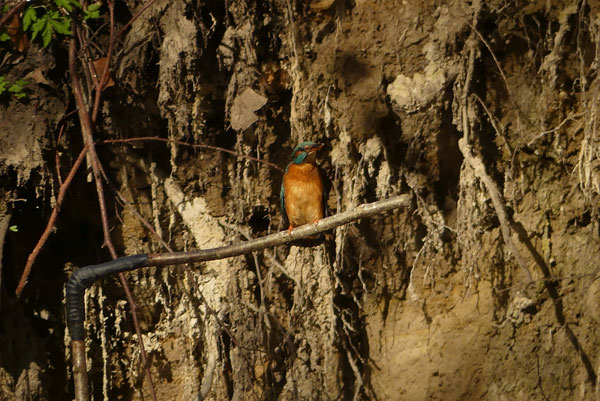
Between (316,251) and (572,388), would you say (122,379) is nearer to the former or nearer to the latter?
(316,251)

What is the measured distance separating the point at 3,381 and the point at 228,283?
1.37m

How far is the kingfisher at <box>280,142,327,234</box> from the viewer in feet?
11.6

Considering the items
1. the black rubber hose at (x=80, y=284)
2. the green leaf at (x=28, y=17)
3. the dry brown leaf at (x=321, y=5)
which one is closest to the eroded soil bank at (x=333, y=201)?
the dry brown leaf at (x=321, y=5)

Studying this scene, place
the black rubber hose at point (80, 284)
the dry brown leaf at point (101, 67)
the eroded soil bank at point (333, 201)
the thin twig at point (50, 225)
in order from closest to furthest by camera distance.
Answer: the black rubber hose at point (80, 284) → the thin twig at point (50, 225) → the eroded soil bank at point (333, 201) → the dry brown leaf at point (101, 67)

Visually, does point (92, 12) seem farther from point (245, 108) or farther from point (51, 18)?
point (245, 108)

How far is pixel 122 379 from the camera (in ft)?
13.2

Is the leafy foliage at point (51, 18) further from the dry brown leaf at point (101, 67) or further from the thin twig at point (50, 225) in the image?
the thin twig at point (50, 225)

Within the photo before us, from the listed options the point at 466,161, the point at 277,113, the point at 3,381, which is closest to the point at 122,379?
the point at 3,381

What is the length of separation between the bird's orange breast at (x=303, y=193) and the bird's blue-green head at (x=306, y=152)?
0.03 m

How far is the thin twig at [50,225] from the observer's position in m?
3.51

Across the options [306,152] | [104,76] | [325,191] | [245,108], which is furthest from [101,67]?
[325,191]

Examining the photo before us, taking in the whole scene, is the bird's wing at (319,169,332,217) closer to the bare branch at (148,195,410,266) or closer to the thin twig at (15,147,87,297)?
the bare branch at (148,195,410,266)

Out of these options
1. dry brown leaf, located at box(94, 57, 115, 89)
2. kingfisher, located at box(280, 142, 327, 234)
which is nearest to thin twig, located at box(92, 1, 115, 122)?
dry brown leaf, located at box(94, 57, 115, 89)

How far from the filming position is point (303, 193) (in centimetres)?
354
